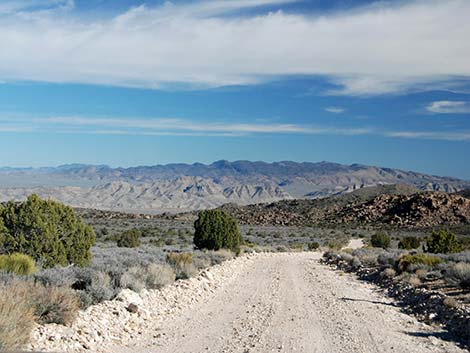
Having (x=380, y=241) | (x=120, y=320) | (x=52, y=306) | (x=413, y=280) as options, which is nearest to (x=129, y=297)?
(x=120, y=320)

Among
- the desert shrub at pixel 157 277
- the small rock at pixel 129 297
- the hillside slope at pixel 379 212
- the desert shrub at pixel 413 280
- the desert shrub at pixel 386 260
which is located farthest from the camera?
the hillside slope at pixel 379 212

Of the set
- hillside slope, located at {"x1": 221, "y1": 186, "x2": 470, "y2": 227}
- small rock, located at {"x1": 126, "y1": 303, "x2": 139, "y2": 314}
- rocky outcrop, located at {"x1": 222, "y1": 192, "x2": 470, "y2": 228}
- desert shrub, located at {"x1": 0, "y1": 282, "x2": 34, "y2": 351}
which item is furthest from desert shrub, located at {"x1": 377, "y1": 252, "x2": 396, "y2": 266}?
hillside slope, located at {"x1": 221, "y1": 186, "x2": 470, "y2": 227}

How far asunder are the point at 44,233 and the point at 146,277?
14.1 feet

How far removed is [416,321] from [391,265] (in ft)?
38.6

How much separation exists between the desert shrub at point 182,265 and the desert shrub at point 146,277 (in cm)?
158

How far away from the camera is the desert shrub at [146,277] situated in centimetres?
1494

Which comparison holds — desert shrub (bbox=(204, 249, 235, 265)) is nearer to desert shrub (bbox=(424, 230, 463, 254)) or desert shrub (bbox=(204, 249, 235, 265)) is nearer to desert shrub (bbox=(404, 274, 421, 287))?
desert shrub (bbox=(404, 274, 421, 287))

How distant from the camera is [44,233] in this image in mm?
18297

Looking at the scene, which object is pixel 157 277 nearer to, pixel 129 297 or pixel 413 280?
pixel 129 297

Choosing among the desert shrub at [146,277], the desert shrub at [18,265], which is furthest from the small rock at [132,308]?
the desert shrub at [18,265]

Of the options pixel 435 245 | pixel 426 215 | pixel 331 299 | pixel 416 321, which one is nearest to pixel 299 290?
pixel 331 299

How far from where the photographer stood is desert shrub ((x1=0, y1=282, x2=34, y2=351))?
818cm

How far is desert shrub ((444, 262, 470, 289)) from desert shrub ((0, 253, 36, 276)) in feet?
40.8

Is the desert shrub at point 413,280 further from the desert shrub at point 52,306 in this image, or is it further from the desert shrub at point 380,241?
Result: the desert shrub at point 380,241
